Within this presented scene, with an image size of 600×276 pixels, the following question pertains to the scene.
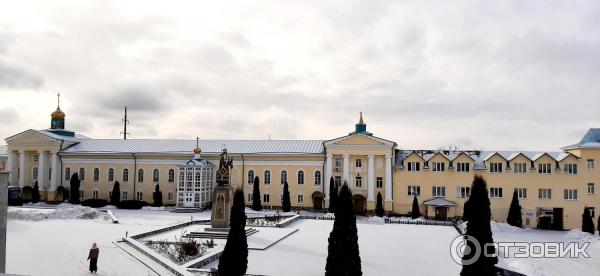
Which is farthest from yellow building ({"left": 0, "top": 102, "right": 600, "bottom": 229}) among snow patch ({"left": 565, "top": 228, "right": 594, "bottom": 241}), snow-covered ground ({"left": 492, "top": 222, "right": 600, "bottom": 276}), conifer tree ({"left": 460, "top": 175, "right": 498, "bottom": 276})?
conifer tree ({"left": 460, "top": 175, "right": 498, "bottom": 276})

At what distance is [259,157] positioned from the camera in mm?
44688

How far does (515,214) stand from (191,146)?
31.4 metres

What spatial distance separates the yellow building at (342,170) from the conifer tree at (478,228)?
26653 mm

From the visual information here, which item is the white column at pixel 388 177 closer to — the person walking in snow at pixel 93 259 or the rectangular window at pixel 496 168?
the rectangular window at pixel 496 168

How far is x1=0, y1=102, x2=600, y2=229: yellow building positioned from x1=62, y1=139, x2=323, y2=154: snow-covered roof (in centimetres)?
11

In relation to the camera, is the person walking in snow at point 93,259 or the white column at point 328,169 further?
the white column at point 328,169

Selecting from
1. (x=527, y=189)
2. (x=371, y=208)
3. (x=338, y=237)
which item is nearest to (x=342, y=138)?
(x=371, y=208)

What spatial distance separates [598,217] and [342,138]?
70.6 feet

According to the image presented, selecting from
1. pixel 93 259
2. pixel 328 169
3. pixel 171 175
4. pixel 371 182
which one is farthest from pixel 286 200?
pixel 93 259

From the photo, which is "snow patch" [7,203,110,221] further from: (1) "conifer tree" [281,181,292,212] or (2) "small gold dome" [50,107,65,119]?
(2) "small gold dome" [50,107,65,119]

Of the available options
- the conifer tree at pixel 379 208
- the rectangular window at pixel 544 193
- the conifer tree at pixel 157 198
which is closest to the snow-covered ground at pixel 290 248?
the rectangular window at pixel 544 193

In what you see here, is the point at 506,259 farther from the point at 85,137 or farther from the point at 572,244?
the point at 85,137

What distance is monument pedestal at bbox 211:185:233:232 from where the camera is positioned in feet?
88.3

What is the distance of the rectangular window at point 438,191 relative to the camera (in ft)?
133
